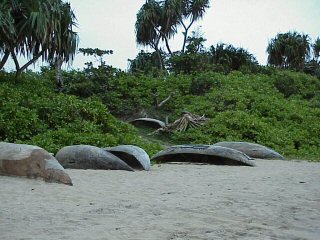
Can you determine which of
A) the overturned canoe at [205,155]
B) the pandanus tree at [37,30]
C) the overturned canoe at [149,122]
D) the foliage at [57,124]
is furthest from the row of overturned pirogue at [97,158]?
the pandanus tree at [37,30]

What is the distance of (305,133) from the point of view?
15633mm

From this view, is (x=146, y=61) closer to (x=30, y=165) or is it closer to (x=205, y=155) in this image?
(x=205, y=155)

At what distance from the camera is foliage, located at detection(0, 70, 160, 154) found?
9.62 metres

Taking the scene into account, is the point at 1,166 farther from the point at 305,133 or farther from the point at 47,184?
the point at 305,133

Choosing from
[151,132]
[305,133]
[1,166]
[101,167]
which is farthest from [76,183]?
[305,133]

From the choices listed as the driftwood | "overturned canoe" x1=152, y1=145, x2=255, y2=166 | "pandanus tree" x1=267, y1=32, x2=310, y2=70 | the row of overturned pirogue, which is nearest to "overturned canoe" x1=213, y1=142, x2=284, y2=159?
the row of overturned pirogue

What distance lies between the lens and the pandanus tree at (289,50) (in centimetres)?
2808

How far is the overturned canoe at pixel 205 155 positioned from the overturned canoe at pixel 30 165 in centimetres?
417

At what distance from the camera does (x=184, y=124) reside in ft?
51.1

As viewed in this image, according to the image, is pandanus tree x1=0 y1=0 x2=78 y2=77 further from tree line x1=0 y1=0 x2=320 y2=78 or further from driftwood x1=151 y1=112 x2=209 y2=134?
driftwood x1=151 y1=112 x2=209 y2=134

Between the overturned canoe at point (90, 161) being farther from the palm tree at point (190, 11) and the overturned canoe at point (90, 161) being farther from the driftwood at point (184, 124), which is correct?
the palm tree at point (190, 11)

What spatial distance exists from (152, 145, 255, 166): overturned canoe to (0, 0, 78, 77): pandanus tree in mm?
6749

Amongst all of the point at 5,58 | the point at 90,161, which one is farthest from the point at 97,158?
the point at 5,58

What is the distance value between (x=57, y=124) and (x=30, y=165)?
5822 millimetres
